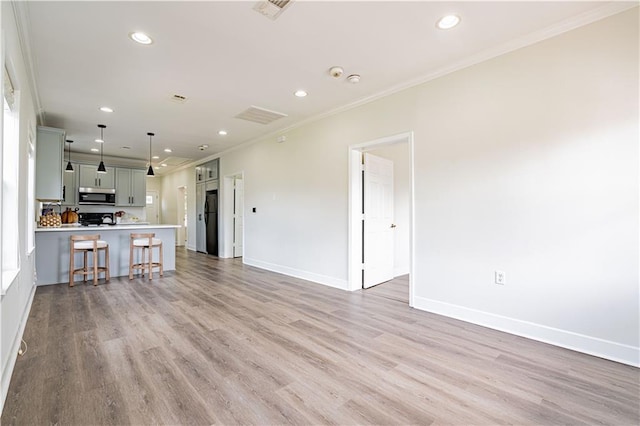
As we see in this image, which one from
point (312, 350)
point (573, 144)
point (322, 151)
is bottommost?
point (312, 350)

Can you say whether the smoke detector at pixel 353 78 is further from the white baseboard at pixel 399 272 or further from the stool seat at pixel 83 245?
the stool seat at pixel 83 245

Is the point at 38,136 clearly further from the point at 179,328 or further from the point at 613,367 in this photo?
the point at 613,367

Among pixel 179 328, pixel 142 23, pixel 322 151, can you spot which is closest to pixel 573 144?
pixel 322 151

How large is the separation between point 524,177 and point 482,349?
1.60m

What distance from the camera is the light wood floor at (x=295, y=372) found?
1.72 metres

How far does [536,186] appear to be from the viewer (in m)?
2.69

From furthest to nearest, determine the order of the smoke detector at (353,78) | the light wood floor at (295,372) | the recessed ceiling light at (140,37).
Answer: the smoke detector at (353,78) → the recessed ceiling light at (140,37) → the light wood floor at (295,372)

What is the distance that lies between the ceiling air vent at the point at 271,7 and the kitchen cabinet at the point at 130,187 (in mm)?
7832

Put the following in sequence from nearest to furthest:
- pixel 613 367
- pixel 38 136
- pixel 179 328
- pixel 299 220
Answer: pixel 613 367 → pixel 179 328 → pixel 38 136 → pixel 299 220

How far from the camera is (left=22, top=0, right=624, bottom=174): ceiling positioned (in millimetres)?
2344

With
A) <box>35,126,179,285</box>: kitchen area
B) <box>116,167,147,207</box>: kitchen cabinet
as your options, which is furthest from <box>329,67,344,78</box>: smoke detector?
<box>116,167,147,207</box>: kitchen cabinet

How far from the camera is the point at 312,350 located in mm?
2518

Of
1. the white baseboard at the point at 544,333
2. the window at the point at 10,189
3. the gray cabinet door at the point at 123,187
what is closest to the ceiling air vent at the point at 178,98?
the window at the point at 10,189

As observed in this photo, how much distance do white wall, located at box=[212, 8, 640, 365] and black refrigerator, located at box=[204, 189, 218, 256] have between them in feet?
17.0
